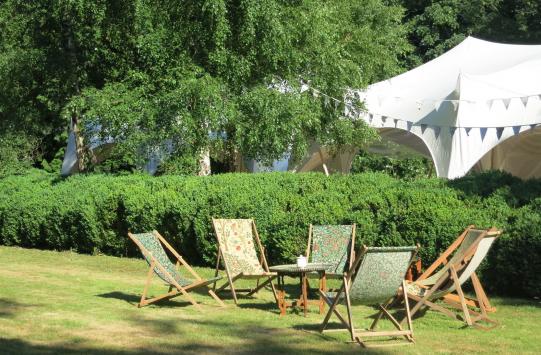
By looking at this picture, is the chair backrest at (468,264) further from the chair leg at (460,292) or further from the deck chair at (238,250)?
the deck chair at (238,250)

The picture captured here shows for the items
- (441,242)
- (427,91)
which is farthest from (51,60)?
(441,242)

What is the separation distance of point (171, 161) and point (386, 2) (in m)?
21.0

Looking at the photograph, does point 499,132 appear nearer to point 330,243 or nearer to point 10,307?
point 330,243

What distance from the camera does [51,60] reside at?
57.4 feet

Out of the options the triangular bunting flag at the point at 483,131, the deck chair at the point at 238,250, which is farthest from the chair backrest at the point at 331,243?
the triangular bunting flag at the point at 483,131

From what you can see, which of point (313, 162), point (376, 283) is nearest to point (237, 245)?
point (376, 283)

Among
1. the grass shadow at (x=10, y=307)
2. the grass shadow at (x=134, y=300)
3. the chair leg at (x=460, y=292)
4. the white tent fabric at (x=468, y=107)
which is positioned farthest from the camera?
the white tent fabric at (x=468, y=107)

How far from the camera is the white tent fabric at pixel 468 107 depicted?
55.1 ft

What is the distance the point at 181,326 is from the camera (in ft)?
25.5

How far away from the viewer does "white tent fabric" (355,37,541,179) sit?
55.1ft

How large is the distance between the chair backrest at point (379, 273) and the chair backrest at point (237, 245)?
243 centimetres

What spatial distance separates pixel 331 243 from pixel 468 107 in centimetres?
777

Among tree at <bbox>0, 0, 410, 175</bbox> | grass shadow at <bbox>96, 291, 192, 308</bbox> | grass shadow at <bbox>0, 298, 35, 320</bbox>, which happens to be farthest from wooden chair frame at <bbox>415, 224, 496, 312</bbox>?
tree at <bbox>0, 0, 410, 175</bbox>

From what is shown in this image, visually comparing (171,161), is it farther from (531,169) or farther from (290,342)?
(531,169)
